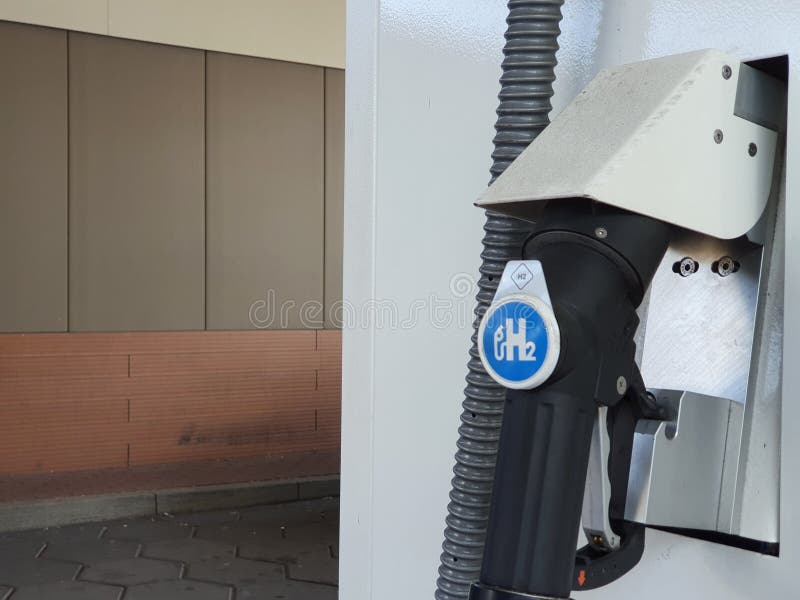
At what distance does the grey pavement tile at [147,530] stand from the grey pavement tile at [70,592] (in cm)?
107

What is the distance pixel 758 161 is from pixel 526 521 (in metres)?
0.33

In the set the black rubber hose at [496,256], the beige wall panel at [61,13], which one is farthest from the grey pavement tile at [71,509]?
the black rubber hose at [496,256]

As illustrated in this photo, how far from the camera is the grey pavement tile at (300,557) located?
5828 millimetres

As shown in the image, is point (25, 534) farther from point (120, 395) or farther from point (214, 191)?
point (214, 191)

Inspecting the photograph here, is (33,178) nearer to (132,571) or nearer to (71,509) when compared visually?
(71,509)

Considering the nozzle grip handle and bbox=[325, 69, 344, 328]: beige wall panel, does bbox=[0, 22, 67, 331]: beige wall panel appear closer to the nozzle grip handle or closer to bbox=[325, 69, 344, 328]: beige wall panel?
bbox=[325, 69, 344, 328]: beige wall panel

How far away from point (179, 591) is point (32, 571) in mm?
1031

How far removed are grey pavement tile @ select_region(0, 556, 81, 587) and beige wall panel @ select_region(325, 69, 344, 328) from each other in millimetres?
3689

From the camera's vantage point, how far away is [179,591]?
17.7 ft

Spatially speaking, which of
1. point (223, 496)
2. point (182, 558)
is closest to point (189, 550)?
point (182, 558)

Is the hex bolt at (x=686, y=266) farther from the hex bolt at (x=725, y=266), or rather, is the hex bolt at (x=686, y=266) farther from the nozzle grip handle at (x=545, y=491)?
the nozzle grip handle at (x=545, y=491)

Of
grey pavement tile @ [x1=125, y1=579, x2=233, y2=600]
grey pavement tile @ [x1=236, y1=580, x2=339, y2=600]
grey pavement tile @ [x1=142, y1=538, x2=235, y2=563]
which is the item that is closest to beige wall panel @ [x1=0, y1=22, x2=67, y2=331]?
grey pavement tile @ [x1=142, y1=538, x2=235, y2=563]

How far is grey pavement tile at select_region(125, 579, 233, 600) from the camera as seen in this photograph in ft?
17.4

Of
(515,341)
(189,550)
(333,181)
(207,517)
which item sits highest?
(333,181)
